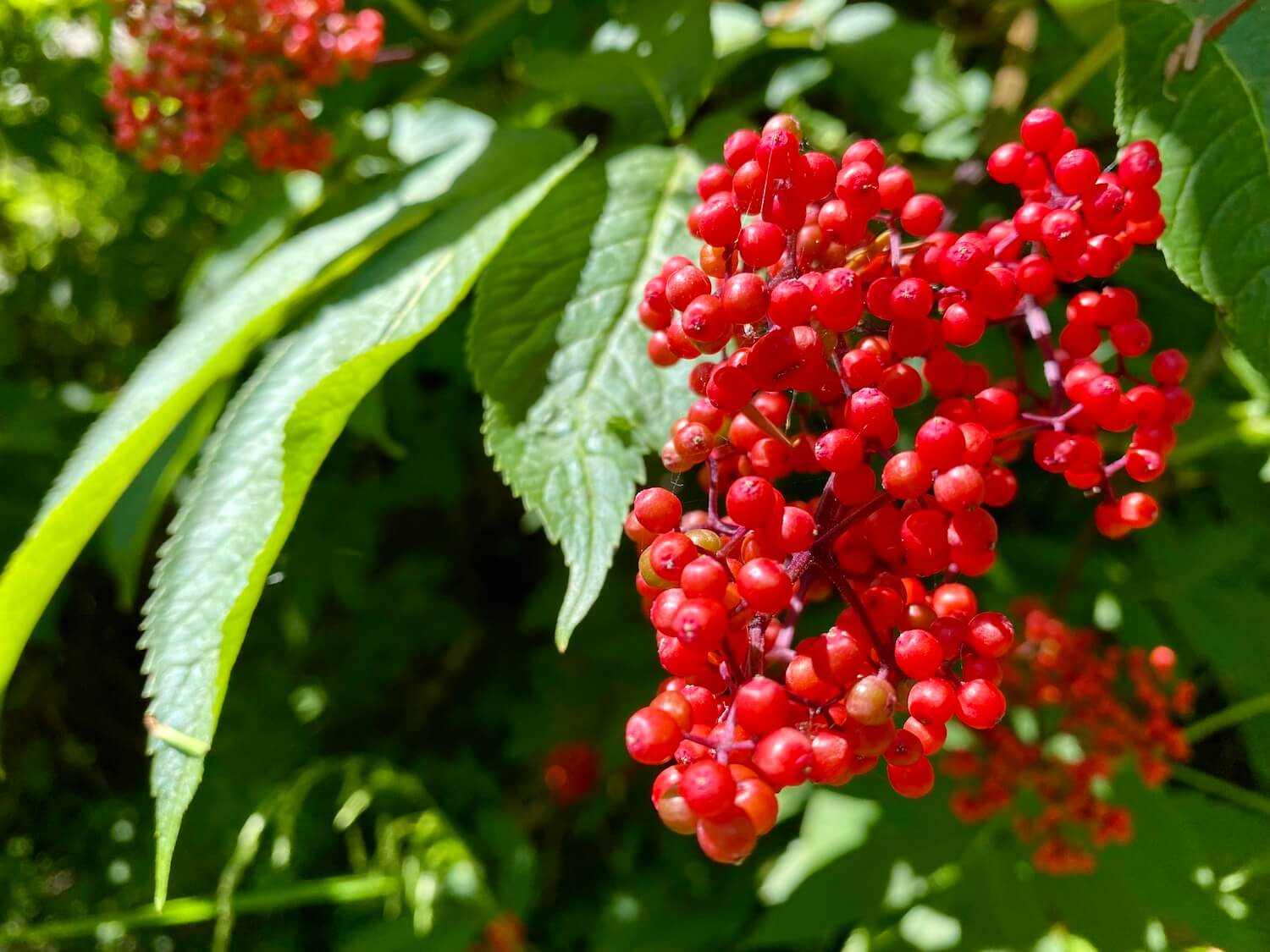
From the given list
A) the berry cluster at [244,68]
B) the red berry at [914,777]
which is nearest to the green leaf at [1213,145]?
the red berry at [914,777]

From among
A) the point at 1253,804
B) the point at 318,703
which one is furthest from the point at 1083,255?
the point at 318,703

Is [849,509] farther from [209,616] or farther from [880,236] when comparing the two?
[209,616]

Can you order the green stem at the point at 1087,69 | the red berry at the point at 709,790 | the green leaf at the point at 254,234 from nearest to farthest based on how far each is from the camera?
the red berry at the point at 709,790 < the green stem at the point at 1087,69 < the green leaf at the point at 254,234

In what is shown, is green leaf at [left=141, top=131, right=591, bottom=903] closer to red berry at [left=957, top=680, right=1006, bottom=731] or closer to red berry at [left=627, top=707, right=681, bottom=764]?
red berry at [left=627, top=707, right=681, bottom=764]

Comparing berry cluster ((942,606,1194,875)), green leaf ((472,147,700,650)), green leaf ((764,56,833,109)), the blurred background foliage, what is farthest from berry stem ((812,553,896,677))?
green leaf ((764,56,833,109))

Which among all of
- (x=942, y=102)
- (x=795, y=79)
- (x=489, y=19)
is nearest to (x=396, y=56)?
(x=489, y=19)

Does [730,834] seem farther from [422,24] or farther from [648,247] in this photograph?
[422,24]

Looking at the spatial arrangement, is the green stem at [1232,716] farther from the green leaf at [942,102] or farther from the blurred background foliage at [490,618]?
the green leaf at [942,102]
